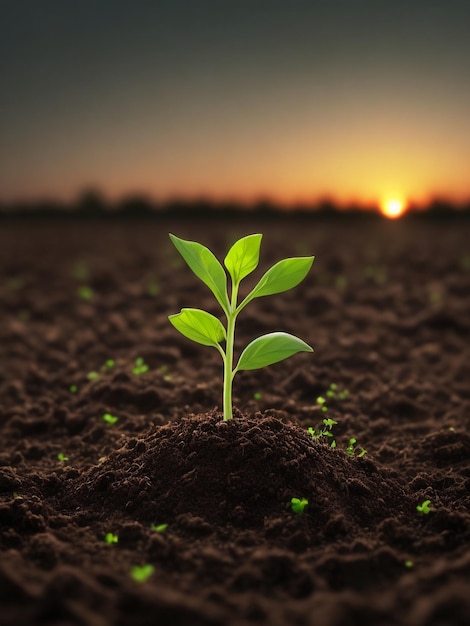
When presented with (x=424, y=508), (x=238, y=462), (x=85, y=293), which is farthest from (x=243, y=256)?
(x=85, y=293)

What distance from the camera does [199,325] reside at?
2893mm

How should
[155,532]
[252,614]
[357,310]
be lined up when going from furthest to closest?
1. [357,310]
2. [155,532]
3. [252,614]

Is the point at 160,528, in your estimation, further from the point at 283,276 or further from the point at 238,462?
the point at 283,276

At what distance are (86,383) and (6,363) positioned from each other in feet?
3.18

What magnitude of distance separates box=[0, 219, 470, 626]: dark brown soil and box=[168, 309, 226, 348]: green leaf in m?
0.36

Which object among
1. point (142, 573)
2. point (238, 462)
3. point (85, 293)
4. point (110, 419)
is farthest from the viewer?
point (85, 293)

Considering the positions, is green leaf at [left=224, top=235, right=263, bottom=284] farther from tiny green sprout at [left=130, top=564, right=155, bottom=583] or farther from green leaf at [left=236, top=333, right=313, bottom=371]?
tiny green sprout at [left=130, top=564, right=155, bottom=583]

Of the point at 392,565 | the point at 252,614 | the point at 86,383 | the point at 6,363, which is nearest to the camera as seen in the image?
the point at 252,614

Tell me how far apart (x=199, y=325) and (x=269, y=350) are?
1.01 feet

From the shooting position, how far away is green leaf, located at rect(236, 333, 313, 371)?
2.80 metres

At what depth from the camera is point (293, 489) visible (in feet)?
8.87

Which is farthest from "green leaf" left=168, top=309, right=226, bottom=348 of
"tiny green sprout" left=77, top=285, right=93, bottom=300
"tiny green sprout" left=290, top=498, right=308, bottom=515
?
"tiny green sprout" left=77, top=285, right=93, bottom=300

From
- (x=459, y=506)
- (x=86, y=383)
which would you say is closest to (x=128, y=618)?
(x=459, y=506)

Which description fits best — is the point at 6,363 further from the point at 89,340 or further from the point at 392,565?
the point at 392,565
